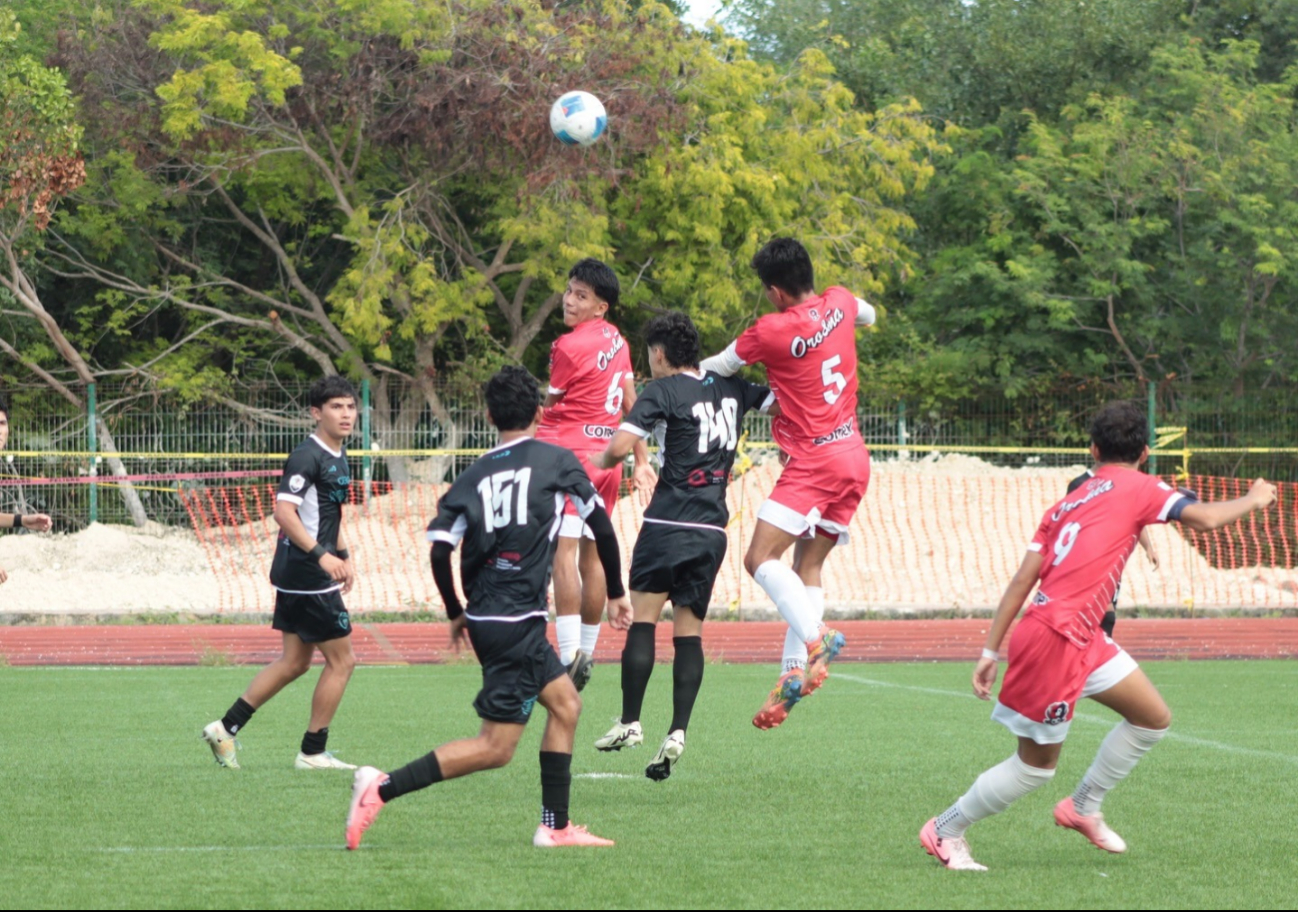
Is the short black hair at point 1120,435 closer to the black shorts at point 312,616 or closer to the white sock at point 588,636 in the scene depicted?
the white sock at point 588,636

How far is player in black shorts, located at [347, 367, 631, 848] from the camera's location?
596 centimetres

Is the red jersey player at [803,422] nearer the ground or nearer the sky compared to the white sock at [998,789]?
nearer the sky

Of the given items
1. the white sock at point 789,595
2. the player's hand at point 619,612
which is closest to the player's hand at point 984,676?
the player's hand at point 619,612

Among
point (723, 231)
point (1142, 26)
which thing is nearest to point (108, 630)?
point (723, 231)

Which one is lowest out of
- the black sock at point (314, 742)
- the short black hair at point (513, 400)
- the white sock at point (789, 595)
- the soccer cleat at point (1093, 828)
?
the black sock at point (314, 742)

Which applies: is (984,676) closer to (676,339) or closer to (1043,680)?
(1043,680)

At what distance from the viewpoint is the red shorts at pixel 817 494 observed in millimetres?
8102

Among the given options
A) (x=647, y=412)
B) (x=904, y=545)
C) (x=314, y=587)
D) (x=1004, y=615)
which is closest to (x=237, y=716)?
(x=314, y=587)

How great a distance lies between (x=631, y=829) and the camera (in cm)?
666

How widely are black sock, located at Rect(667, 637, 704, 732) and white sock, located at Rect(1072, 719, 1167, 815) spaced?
2.10 metres

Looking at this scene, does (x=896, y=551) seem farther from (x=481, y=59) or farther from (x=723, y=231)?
(x=481, y=59)

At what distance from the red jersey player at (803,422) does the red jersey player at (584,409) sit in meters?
0.83

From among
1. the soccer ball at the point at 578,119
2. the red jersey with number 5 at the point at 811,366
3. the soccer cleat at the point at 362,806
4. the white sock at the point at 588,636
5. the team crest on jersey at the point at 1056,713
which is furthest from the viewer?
the soccer ball at the point at 578,119

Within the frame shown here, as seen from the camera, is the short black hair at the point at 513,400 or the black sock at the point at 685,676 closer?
the short black hair at the point at 513,400
